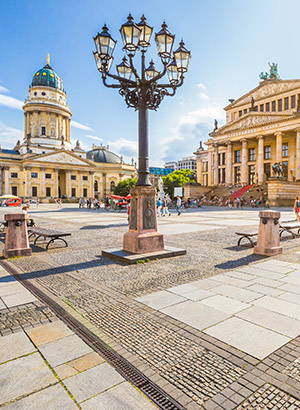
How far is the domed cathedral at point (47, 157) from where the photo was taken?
3024 inches

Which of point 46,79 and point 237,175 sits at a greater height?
point 46,79

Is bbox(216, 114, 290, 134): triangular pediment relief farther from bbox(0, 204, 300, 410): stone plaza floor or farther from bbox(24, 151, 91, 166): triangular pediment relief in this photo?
bbox(24, 151, 91, 166): triangular pediment relief

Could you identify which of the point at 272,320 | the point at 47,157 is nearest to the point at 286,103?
the point at 272,320

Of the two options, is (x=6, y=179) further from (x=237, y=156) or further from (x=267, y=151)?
(x=267, y=151)

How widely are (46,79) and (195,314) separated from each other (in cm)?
9891

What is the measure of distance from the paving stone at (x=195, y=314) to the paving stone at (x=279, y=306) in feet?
2.56

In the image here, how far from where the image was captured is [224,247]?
911 cm

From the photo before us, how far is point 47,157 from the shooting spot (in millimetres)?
78188

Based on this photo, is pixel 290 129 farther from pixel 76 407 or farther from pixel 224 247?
pixel 76 407

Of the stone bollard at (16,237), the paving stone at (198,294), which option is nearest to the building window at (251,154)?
the stone bollard at (16,237)

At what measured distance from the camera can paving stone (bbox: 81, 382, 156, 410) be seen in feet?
7.20

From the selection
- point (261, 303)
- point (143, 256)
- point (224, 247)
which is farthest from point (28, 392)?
point (224, 247)

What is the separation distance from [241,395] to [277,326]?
1.51 m

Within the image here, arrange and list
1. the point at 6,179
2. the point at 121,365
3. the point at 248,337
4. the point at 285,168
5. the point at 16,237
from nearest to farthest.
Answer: the point at 121,365
the point at 248,337
the point at 16,237
the point at 285,168
the point at 6,179
